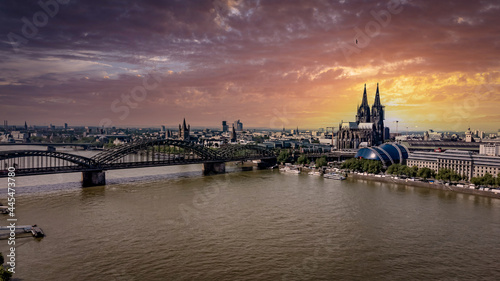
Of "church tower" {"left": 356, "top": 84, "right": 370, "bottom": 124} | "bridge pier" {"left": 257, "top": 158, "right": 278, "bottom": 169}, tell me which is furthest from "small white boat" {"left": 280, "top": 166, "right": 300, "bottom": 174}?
"church tower" {"left": 356, "top": 84, "right": 370, "bottom": 124}

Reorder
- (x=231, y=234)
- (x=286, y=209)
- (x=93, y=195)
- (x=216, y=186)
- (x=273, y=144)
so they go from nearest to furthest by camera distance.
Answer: (x=231, y=234)
(x=286, y=209)
(x=93, y=195)
(x=216, y=186)
(x=273, y=144)

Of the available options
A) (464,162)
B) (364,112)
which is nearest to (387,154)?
(464,162)

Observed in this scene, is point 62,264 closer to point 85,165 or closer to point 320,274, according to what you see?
point 320,274

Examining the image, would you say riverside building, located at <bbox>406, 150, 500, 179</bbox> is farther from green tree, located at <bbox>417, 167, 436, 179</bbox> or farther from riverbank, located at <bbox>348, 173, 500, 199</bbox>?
riverbank, located at <bbox>348, 173, 500, 199</bbox>

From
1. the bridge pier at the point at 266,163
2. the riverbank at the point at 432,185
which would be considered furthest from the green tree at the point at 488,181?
the bridge pier at the point at 266,163

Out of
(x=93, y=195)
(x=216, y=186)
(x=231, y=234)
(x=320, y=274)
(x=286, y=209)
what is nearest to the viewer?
(x=320, y=274)

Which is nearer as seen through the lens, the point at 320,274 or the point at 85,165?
the point at 320,274

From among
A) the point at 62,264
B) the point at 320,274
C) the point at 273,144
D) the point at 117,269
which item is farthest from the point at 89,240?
the point at 273,144

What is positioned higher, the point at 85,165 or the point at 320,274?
the point at 85,165
